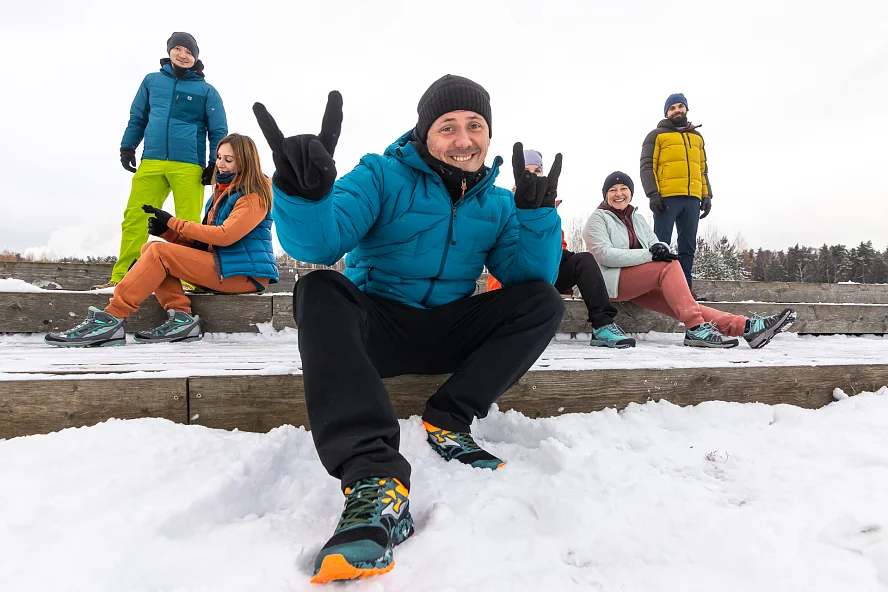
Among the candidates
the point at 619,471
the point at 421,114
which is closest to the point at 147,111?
the point at 421,114

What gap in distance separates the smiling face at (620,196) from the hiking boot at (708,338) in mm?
1116

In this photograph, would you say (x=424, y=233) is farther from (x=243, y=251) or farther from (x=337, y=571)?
(x=243, y=251)

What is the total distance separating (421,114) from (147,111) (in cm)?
347

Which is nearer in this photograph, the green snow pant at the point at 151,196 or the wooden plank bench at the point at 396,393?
the wooden plank bench at the point at 396,393

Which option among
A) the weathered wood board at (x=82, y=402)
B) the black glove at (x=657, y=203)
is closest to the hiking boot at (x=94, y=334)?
the weathered wood board at (x=82, y=402)

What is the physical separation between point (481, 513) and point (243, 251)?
253 centimetres

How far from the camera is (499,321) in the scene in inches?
72.8

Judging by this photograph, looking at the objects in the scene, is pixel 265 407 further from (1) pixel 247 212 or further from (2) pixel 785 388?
(2) pixel 785 388

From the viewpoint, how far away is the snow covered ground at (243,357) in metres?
1.82

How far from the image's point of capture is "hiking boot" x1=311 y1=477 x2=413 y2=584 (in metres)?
0.95

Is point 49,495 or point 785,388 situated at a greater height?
point 785,388

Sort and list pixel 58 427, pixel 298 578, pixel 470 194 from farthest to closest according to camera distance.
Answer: pixel 470 194, pixel 58 427, pixel 298 578

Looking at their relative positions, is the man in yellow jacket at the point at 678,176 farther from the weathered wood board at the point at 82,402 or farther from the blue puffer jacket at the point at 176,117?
the weathered wood board at the point at 82,402

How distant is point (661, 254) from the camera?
11.1 ft
